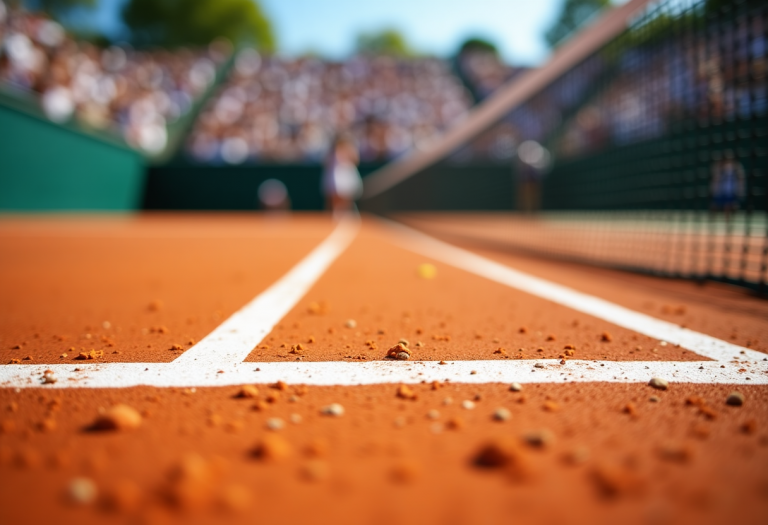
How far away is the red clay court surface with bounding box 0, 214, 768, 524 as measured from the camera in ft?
2.75

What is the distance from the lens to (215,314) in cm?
241

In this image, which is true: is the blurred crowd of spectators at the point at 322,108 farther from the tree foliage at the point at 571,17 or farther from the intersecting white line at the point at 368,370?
the tree foliage at the point at 571,17

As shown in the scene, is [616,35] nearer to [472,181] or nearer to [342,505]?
[342,505]

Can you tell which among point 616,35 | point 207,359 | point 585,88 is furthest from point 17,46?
point 207,359

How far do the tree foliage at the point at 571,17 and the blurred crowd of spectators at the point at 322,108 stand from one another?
900 inches

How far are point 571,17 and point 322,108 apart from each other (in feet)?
113

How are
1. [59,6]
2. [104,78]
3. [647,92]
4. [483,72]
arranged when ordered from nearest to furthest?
[647,92] < [104,78] < [483,72] < [59,6]

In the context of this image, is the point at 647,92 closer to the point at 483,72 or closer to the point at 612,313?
the point at 612,313

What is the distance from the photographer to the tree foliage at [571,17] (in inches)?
1873

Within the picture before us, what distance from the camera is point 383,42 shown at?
7006cm

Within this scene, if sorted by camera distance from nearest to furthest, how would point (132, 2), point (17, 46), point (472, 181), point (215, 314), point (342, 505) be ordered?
point (342, 505), point (215, 314), point (17, 46), point (472, 181), point (132, 2)

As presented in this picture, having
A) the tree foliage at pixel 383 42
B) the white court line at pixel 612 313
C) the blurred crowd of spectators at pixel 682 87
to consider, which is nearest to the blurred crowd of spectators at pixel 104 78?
the blurred crowd of spectators at pixel 682 87

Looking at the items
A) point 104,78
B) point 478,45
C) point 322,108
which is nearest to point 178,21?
point 478,45

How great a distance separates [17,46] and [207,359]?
64.3 feet
